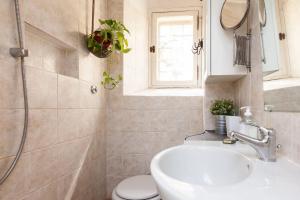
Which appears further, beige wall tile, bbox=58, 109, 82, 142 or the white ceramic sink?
beige wall tile, bbox=58, 109, 82, 142

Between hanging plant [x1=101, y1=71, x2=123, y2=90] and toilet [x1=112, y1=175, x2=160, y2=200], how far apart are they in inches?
33.2

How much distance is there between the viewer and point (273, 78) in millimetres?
918

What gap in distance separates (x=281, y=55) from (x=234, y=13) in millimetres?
559

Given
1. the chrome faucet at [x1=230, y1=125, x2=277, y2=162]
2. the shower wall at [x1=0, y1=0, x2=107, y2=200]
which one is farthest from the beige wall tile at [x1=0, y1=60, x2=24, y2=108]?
the chrome faucet at [x1=230, y1=125, x2=277, y2=162]

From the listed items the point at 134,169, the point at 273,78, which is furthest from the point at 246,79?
the point at 134,169

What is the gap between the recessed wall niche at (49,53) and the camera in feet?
3.80

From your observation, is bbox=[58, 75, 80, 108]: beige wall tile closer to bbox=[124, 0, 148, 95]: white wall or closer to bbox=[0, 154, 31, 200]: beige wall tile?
bbox=[0, 154, 31, 200]: beige wall tile

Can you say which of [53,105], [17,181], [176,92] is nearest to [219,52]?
[176,92]

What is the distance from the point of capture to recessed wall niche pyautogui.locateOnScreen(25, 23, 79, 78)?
1157 millimetres

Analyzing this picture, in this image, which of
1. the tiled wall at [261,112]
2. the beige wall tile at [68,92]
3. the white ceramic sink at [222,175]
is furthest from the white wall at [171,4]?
the white ceramic sink at [222,175]

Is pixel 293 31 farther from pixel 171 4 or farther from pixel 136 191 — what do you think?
pixel 171 4

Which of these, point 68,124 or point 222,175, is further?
point 68,124

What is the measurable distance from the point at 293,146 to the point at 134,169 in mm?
1614

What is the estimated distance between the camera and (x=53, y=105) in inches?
49.3
